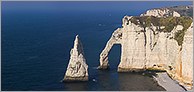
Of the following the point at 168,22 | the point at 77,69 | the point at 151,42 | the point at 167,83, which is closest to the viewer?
the point at 167,83

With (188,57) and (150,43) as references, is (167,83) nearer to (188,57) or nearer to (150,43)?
(188,57)

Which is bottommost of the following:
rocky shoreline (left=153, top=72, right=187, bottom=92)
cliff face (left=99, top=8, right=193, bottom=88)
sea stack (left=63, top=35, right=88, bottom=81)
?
rocky shoreline (left=153, top=72, right=187, bottom=92)

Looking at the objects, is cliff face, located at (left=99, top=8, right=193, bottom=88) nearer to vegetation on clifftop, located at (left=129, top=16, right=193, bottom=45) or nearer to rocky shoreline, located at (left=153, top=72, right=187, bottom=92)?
vegetation on clifftop, located at (left=129, top=16, right=193, bottom=45)

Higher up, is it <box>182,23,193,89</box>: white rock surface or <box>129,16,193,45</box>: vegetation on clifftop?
<box>129,16,193,45</box>: vegetation on clifftop

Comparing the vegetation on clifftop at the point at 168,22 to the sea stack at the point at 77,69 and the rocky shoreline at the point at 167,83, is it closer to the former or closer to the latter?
the rocky shoreline at the point at 167,83

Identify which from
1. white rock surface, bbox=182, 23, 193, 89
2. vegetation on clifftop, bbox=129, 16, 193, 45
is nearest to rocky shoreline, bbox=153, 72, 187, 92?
white rock surface, bbox=182, 23, 193, 89

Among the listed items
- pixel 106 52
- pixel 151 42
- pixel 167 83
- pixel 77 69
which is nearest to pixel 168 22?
pixel 151 42

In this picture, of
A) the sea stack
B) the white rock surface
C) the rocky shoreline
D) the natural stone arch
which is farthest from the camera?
the natural stone arch

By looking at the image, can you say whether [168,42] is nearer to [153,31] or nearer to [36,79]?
[153,31]

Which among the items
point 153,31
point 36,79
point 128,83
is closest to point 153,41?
point 153,31
